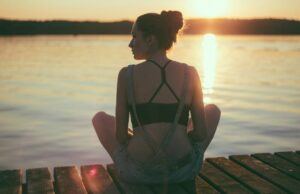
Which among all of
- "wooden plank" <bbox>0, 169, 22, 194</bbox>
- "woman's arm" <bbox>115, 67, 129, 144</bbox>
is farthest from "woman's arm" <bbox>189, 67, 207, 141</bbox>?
"wooden plank" <bbox>0, 169, 22, 194</bbox>

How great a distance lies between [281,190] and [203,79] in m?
26.0

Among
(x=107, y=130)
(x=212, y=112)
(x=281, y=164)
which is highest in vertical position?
(x=212, y=112)

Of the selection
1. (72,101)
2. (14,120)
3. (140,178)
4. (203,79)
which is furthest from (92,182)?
(203,79)

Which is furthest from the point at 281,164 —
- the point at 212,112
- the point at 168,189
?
the point at 168,189

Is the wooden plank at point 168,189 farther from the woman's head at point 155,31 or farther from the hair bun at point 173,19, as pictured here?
the hair bun at point 173,19

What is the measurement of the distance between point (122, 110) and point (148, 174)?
70 centimetres

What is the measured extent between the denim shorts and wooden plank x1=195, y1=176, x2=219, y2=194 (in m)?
0.53

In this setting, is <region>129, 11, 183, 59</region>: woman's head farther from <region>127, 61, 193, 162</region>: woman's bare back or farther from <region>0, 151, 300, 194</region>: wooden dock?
<region>0, 151, 300, 194</region>: wooden dock

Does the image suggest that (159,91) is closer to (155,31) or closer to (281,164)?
(155,31)

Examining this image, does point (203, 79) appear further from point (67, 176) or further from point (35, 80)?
point (67, 176)

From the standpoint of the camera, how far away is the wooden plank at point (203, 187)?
563cm

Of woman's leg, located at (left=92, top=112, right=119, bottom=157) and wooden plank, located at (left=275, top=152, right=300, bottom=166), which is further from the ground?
woman's leg, located at (left=92, top=112, right=119, bottom=157)

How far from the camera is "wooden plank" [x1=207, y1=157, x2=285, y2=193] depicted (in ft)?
18.6

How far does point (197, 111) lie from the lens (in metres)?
4.93
